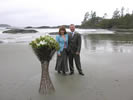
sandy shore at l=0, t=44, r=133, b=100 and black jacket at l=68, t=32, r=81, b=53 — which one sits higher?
black jacket at l=68, t=32, r=81, b=53

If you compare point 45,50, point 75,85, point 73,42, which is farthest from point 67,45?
point 45,50

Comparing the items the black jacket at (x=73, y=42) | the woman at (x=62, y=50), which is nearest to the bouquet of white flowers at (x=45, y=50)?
the woman at (x=62, y=50)

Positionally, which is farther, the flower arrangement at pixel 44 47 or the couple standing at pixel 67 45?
the couple standing at pixel 67 45

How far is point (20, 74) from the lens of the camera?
5.08 m

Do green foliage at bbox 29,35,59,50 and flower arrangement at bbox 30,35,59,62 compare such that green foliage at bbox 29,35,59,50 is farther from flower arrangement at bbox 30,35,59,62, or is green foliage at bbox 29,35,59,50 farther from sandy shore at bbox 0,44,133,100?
sandy shore at bbox 0,44,133,100

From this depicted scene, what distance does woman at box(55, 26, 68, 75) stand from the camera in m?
4.45

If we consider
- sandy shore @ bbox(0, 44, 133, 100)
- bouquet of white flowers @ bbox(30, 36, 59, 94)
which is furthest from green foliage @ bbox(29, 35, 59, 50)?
sandy shore @ bbox(0, 44, 133, 100)

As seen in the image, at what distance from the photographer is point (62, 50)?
15.0 ft

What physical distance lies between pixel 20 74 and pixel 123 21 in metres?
68.2

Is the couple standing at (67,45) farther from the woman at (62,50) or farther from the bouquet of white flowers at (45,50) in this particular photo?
the bouquet of white flowers at (45,50)

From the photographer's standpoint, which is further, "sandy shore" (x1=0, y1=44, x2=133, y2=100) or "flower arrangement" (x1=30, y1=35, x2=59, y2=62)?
"sandy shore" (x1=0, y1=44, x2=133, y2=100)

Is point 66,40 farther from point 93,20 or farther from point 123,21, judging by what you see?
point 93,20

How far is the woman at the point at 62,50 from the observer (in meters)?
4.45

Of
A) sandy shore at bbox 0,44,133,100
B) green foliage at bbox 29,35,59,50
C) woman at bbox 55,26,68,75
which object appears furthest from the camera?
woman at bbox 55,26,68,75
